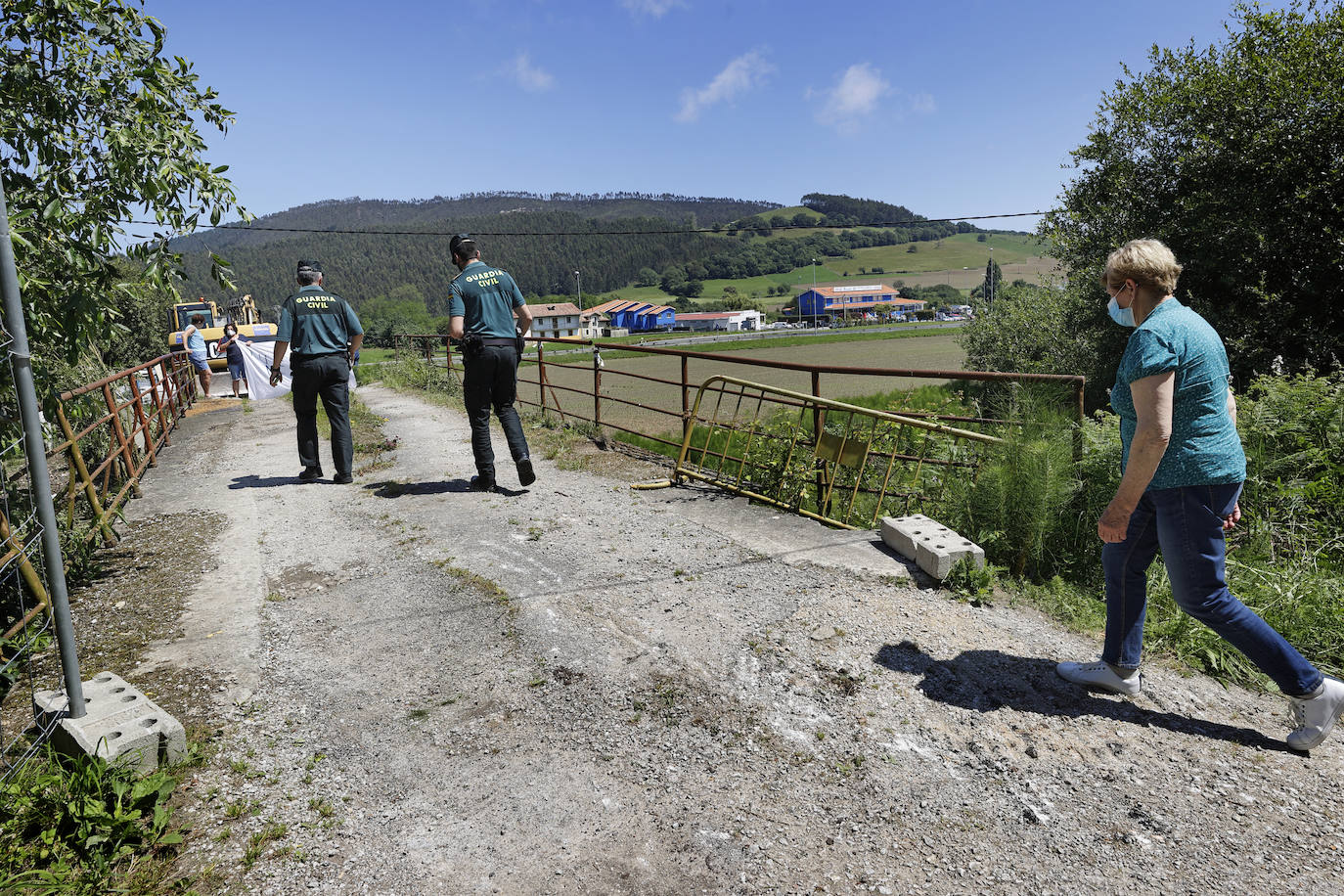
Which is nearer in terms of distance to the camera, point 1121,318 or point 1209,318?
point 1121,318

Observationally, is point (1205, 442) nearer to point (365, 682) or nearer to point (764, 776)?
point (764, 776)

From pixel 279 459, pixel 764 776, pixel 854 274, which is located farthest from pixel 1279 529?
pixel 854 274

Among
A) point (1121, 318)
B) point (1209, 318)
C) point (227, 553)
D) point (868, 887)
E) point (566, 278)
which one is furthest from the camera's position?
point (566, 278)

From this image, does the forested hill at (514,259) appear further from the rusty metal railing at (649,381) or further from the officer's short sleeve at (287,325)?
the officer's short sleeve at (287,325)

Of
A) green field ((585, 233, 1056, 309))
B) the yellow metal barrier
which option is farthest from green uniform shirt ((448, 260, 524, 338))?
green field ((585, 233, 1056, 309))

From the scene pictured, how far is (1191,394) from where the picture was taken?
9.46 ft

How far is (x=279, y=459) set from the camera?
8.88 metres

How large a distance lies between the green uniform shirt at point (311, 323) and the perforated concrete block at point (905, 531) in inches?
185

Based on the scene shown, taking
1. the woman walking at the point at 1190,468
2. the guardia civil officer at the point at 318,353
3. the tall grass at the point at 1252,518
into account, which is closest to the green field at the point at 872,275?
the guardia civil officer at the point at 318,353

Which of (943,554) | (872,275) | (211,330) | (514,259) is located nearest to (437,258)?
(514,259)

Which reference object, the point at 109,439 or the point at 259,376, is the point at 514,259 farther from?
the point at 109,439

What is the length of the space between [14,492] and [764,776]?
7.48 metres

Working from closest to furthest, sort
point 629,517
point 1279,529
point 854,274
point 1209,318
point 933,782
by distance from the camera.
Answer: point 933,782, point 1279,529, point 629,517, point 1209,318, point 854,274

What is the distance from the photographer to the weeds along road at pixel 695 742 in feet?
7.95
